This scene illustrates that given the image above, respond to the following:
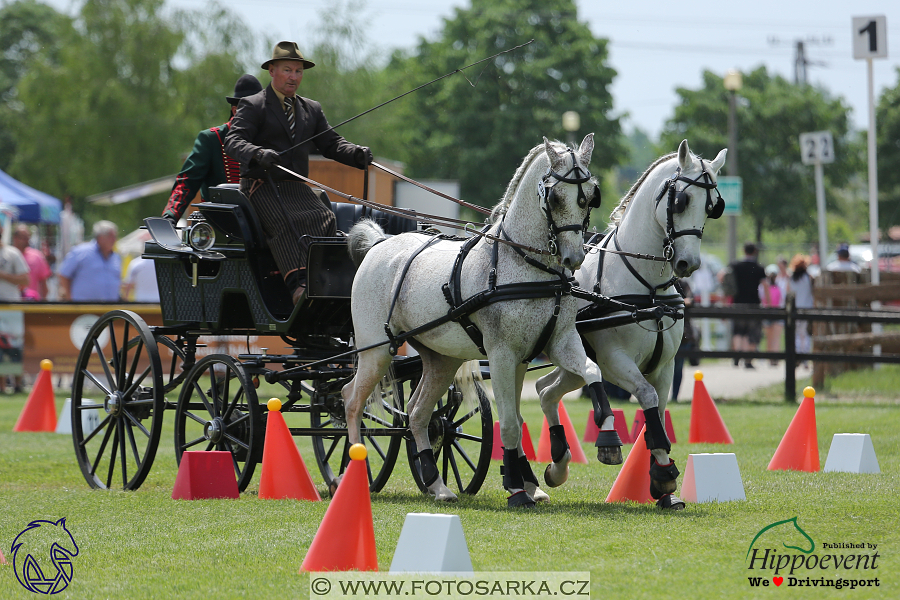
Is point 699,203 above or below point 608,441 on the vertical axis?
above

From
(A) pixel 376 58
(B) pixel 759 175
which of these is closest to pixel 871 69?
(A) pixel 376 58

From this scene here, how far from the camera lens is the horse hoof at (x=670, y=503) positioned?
20.8 ft

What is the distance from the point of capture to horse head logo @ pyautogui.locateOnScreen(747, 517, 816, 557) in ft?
16.8

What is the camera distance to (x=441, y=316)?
6789mm

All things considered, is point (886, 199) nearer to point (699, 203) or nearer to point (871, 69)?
point (871, 69)

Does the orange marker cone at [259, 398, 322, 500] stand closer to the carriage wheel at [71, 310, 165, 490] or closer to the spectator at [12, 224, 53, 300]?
the carriage wheel at [71, 310, 165, 490]

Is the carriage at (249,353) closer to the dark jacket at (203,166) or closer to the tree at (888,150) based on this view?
the dark jacket at (203,166)

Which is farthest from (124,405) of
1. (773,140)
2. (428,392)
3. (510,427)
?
(773,140)

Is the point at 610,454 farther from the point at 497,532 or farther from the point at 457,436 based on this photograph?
the point at 457,436

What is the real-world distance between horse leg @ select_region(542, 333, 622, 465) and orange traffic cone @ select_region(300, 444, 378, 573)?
5.40 feet

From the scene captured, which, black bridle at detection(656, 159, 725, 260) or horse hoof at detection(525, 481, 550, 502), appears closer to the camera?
black bridle at detection(656, 159, 725, 260)

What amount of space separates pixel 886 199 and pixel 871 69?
15.1 meters

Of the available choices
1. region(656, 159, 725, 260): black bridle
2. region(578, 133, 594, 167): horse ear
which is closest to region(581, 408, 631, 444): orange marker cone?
region(656, 159, 725, 260): black bridle

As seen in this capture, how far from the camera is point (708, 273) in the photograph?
25.0 metres
